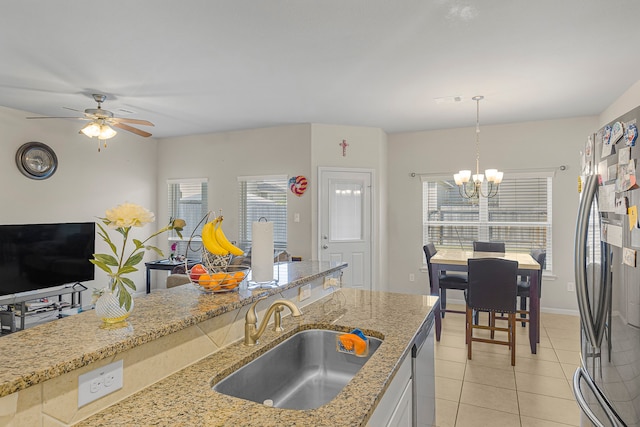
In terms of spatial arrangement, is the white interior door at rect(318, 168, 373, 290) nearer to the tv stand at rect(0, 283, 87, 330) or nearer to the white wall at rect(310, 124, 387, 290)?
the white wall at rect(310, 124, 387, 290)

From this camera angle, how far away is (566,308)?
16.9 feet

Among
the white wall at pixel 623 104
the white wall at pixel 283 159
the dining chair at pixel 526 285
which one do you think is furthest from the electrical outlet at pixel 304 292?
the white wall at pixel 623 104

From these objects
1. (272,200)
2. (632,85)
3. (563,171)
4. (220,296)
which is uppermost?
(632,85)

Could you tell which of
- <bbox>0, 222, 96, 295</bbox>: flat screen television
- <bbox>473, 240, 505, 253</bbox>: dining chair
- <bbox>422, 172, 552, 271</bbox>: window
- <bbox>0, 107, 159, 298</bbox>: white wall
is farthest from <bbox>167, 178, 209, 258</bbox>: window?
<bbox>473, 240, 505, 253</bbox>: dining chair

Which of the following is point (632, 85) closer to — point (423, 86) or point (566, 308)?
point (423, 86)

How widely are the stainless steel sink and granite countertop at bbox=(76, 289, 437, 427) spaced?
45 mm

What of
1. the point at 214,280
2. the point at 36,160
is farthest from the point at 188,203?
the point at 214,280

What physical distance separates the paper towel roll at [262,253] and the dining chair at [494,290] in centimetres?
243

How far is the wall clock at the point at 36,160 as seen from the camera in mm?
4645

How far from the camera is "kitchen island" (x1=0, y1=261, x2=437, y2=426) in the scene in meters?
0.87

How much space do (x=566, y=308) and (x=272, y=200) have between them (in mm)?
4359

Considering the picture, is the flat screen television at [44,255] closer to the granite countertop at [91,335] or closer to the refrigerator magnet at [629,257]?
the granite countertop at [91,335]

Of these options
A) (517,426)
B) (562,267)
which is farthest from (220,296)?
(562,267)

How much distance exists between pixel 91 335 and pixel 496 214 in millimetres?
5446
